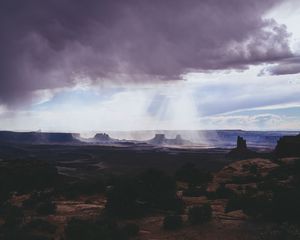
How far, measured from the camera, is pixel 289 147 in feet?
180

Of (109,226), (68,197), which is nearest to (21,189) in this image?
(68,197)

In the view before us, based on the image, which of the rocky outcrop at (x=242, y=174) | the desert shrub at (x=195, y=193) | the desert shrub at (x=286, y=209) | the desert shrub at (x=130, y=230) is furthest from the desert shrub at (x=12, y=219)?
the rocky outcrop at (x=242, y=174)

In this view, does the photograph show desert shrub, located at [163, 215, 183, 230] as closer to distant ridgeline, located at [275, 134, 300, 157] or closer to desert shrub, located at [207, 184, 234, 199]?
desert shrub, located at [207, 184, 234, 199]

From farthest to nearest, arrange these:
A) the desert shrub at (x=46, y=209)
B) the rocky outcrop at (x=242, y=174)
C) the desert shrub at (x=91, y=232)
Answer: the rocky outcrop at (x=242, y=174) < the desert shrub at (x=46, y=209) < the desert shrub at (x=91, y=232)

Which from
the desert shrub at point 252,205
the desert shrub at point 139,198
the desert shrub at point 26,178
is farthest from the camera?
the desert shrub at point 26,178

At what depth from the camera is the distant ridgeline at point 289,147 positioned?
5326 cm

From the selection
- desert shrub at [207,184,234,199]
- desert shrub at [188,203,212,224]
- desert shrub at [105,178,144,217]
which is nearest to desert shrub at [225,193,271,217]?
desert shrub at [188,203,212,224]

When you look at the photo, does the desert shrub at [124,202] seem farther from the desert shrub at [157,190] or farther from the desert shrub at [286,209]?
the desert shrub at [286,209]

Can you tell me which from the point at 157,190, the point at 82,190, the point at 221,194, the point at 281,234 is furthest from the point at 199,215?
the point at 82,190

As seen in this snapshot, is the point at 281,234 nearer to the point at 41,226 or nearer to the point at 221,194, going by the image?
the point at 41,226

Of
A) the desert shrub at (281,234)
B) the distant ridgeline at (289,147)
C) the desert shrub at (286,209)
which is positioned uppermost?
the distant ridgeline at (289,147)

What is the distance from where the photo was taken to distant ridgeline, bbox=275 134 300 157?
53.3 metres

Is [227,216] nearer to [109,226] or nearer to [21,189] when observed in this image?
[109,226]

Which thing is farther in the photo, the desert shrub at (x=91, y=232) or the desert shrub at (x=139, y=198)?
the desert shrub at (x=139, y=198)
